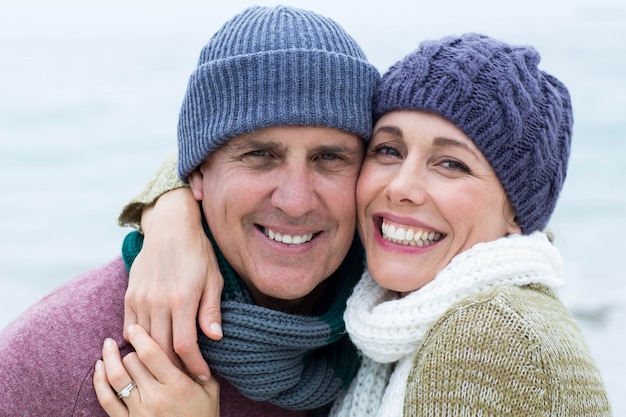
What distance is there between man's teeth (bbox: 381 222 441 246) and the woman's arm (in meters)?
0.52

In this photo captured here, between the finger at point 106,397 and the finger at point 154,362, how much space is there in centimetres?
8

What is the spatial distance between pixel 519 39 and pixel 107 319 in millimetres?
14282

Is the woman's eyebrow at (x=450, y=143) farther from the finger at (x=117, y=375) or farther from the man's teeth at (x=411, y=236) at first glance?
the finger at (x=117, y=375)

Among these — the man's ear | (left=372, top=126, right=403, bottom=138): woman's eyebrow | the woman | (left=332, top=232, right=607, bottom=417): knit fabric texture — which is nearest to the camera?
(left=332, top=232, right=607, bottom=417): knit fabric texture

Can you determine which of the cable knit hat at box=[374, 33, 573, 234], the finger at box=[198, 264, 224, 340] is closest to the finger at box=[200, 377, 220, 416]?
the finger at box=[198, 264, 224, 340]

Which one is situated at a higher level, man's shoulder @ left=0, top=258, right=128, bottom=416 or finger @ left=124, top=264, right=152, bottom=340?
finger @ left=124, top=264, right=152, bottom=340

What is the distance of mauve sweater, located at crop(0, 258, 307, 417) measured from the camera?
2.23 metres

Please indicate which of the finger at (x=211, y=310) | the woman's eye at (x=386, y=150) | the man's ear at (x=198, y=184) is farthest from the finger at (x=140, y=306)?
the woman's eye at (x=386, y=150)

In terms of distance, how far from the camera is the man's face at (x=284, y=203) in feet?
7.78

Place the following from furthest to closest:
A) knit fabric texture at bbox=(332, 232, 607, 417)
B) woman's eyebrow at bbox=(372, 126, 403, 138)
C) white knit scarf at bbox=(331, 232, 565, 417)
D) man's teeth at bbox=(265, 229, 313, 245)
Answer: man's teeth at bbox=(265, 229, 313, 245)
woman's eyebrow at bbox=(372, 126, 403, 138)
white knit scarf at bbox=(331, 232, 565, 417)
knit fabric texture at bbox=(332, 232, 607, 417)

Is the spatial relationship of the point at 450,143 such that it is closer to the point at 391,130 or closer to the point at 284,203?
the point at 391,130

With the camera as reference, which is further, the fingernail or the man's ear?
the man's ear

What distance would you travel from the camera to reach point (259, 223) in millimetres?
2443

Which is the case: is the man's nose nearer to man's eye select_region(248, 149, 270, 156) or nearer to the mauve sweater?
man's eye select_region(248, 149, 270, 156)
